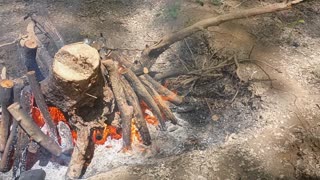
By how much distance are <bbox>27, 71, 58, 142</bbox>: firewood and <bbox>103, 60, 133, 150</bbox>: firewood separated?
36.3 inches

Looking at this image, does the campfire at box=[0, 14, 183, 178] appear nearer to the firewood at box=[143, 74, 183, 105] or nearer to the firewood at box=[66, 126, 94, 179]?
the firewood at box=[66, 126, 94, 179]

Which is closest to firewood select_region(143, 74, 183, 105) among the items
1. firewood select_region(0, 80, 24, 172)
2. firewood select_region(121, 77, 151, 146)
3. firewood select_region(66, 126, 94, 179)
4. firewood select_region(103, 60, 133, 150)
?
firewood select_region(121, 77, 151, 146)

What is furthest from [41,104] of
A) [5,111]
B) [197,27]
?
[197,27]

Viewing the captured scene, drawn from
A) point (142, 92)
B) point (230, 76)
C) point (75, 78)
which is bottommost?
point (230, 76)

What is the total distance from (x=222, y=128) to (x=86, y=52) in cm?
218

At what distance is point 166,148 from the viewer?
4.27m

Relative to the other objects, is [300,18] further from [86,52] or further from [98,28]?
[86,52]

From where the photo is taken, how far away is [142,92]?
4480mm

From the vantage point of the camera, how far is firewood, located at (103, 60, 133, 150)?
163 inches

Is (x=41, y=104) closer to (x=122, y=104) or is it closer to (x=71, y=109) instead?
(x=71, y=109)

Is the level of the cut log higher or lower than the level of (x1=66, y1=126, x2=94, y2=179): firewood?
higher

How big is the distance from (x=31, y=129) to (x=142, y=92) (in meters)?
1.56

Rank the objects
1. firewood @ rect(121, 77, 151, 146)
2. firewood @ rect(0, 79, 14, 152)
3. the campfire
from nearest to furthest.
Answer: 1. the campfire
2. firewood @ rect(0, 79, 14, 152)
3. firewood @ rect(121, 77, 151, 146)

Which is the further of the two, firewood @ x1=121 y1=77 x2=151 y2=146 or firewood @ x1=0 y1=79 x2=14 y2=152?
firewood @ x1=121 y1=77 x2=151 y2=146
